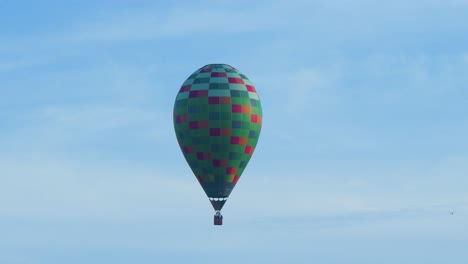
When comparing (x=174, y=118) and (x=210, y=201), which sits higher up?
(x=174, y=118)

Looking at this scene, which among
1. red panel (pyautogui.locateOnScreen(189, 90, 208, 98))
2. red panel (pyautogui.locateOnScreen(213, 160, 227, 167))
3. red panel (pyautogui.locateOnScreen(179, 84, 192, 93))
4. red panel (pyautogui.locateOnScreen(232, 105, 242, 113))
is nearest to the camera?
red panel (pyautogui.locateOnScreen(232, 105, 242, 113))

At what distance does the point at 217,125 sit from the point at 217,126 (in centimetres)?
8

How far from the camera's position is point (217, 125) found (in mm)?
111062

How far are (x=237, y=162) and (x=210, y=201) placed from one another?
158 inches

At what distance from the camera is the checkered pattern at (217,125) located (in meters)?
111

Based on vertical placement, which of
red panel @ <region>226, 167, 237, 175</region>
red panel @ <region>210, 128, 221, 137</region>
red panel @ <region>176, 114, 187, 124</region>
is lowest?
red panel @ <region>226, 167, 237, 175</region>

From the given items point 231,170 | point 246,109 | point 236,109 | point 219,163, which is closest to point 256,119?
point 246,109

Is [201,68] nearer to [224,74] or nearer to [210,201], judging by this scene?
[224,74]

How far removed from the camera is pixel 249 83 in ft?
375

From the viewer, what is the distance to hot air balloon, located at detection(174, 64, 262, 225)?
111312mm

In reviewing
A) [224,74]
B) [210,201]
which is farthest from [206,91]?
[210,201]

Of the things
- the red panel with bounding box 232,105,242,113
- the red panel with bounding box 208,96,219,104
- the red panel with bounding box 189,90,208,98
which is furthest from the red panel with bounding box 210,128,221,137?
the red panel with bounding box 189,90,208,98

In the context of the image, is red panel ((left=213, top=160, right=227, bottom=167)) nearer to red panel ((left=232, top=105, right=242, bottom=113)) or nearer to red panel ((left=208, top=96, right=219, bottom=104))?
red panel ((left=232, top=105, right=242, bottom=113))

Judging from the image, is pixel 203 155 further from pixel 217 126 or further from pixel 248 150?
pixel 248 150
